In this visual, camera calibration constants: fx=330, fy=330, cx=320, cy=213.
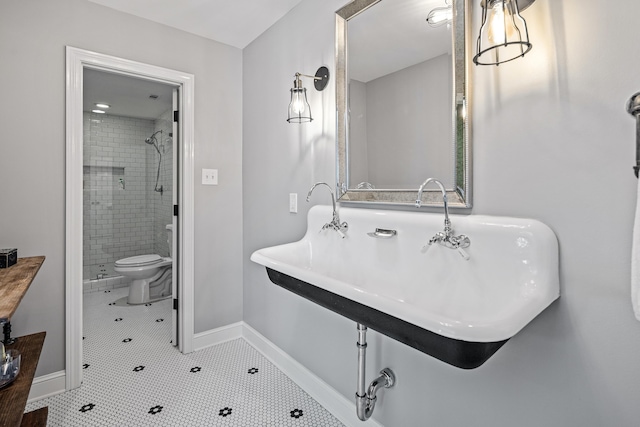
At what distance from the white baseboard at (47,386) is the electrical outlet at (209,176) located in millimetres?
1427

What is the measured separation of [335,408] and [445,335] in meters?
1.23

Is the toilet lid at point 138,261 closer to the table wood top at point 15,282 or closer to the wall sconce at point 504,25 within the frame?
the table wood top at point 15,282

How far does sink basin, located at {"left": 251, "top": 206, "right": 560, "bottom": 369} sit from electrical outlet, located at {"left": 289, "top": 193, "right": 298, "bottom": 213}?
0.48m

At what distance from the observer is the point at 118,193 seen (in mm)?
4301

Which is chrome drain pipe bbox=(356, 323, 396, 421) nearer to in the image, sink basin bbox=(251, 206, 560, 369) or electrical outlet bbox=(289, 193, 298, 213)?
sink basin bbox=(251, 206, 560, 369)

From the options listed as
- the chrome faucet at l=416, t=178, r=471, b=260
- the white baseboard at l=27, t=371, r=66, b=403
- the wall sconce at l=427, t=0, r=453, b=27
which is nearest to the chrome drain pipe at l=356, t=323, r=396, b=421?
the chrome faucet at l=416, t=178, r=471, b=260

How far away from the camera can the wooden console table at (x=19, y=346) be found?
111 cm

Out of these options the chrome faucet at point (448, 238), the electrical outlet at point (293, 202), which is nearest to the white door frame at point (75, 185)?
the electrical outlet at point (293, 202)

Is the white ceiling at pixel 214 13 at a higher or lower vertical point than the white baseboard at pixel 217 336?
higher

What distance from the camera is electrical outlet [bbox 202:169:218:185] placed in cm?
241

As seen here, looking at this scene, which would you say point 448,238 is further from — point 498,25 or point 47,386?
point 47,386

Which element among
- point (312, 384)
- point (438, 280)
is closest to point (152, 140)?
point (312, 384)

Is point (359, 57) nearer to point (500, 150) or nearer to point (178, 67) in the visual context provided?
point (500, 150)

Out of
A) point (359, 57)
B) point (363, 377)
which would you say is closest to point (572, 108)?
point (359, 57)
